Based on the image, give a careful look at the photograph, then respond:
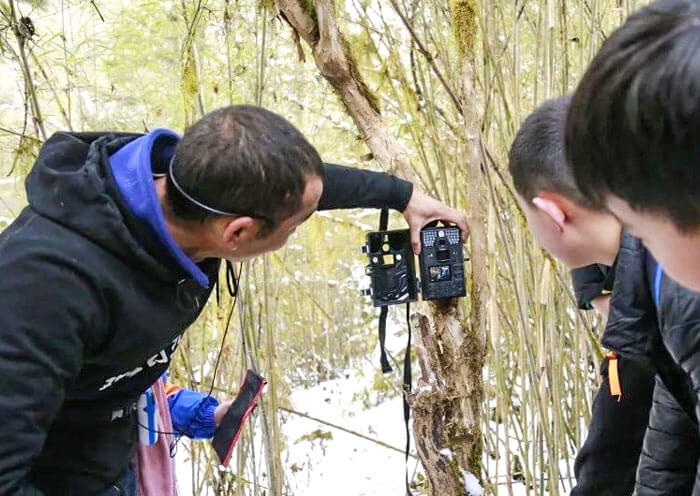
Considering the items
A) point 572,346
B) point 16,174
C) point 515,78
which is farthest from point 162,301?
point 572,346

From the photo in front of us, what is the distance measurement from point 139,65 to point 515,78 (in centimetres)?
108

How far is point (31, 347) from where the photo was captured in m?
0.55

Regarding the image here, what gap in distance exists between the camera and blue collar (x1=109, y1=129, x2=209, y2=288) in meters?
0.66

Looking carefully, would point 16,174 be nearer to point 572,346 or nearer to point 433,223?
point 433,223

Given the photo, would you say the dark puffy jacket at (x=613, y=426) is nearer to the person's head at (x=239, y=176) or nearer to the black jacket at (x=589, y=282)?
the black jacket at (x=589, y=282)

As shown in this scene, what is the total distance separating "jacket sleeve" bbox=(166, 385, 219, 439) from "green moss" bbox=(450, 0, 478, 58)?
654 mm

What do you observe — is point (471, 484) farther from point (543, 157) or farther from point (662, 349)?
point (543, 157)

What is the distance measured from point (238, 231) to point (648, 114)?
491 mm

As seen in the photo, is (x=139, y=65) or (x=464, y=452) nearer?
(x=464, y=452)

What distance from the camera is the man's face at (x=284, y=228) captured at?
0.71m

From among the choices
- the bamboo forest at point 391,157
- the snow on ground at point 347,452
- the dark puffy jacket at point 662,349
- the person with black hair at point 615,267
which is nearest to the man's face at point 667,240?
the dark puffy jacket at point 662,349

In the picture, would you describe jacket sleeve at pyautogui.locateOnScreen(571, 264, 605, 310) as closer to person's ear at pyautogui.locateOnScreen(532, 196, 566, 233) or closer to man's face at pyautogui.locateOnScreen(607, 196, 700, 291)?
person's ear at pyautogui.locateOnScreen(532, 196, 566, 233)

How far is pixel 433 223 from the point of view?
88cm

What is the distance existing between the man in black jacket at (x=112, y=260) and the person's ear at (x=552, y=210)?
261 mm
